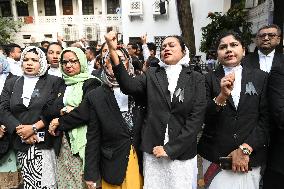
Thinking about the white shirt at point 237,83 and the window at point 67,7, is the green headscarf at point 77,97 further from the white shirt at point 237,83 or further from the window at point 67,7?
the window at point 67,7

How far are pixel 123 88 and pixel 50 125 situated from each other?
3.64 feet

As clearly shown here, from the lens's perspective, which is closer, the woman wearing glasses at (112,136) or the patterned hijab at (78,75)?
the woman wearing glasses at (112,136)

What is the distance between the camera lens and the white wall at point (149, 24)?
20.9 m

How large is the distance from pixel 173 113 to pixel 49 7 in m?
30.8

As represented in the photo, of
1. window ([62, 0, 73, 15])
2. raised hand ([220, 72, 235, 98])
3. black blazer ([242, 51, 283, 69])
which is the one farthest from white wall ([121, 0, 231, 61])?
raised hand ([220, 72, 235, 98])

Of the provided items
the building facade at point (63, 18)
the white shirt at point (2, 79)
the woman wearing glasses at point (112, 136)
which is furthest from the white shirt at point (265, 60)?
the building facade at point (63, 18)

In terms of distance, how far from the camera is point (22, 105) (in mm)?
3148

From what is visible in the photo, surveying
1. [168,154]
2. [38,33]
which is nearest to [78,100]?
[168,154]

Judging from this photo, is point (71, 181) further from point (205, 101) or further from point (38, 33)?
point (38, 33)

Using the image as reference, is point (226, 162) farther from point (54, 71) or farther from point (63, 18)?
point (63, 18)

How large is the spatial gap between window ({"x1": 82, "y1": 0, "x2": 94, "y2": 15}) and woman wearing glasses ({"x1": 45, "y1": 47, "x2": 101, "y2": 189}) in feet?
93.4

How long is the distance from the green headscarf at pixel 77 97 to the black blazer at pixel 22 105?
0.25 meters

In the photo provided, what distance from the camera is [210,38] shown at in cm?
1230

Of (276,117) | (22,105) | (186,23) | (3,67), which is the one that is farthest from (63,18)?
(276,117)
